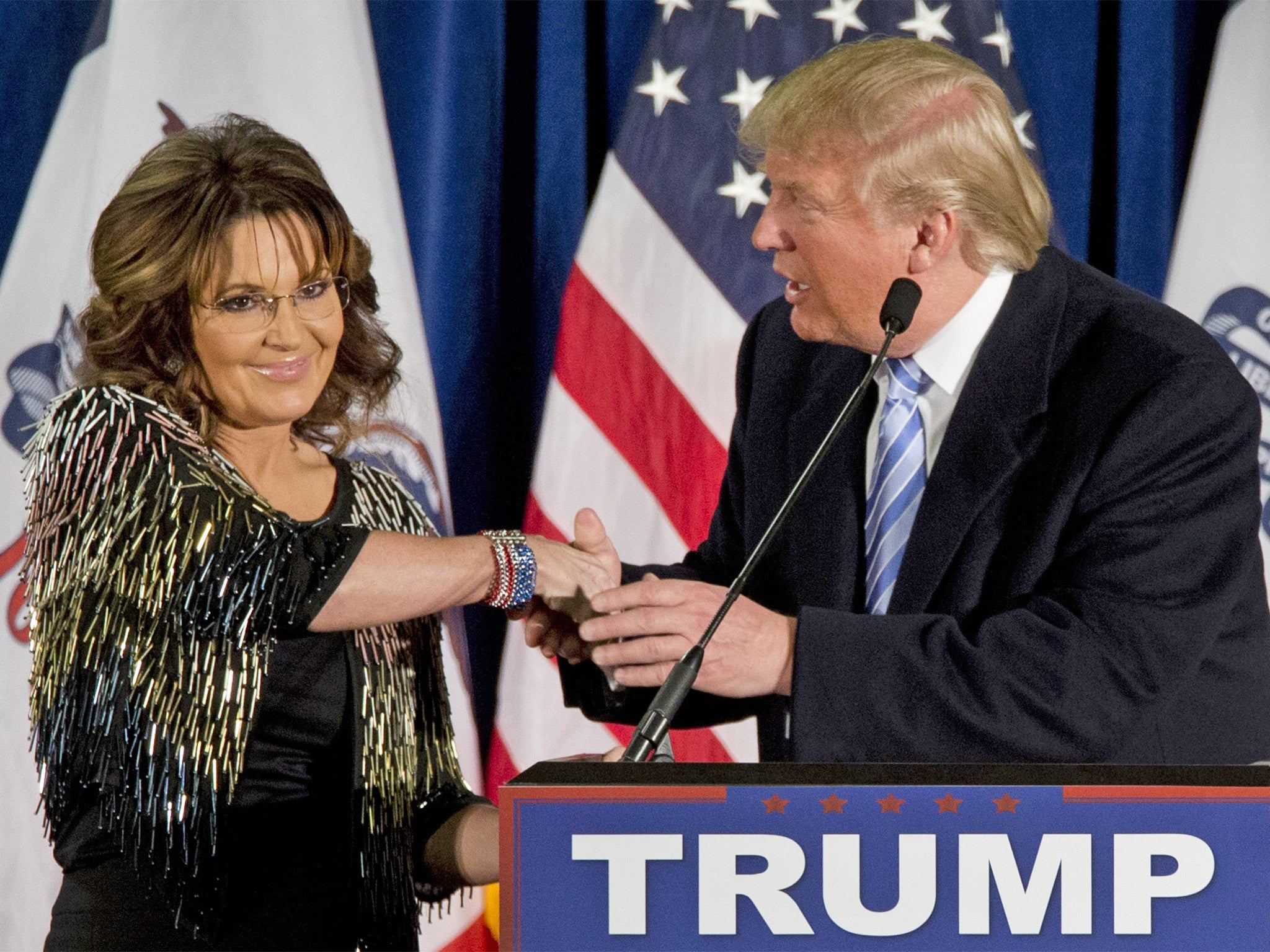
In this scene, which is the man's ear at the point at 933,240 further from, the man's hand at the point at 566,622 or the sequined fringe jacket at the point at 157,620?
the sequined fringe jacket at the point at 157,620

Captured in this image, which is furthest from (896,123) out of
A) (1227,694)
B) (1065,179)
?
(1065,179)

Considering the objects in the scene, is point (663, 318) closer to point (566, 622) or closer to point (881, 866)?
point (566, 622)

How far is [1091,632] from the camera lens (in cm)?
150

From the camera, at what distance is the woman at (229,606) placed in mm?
1511

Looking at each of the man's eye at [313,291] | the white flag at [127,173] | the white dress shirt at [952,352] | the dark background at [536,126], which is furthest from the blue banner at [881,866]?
the dark background at [536,126]

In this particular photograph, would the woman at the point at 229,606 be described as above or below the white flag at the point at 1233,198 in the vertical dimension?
below

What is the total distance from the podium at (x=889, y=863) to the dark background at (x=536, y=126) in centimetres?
166

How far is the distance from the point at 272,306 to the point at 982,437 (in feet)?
2.69

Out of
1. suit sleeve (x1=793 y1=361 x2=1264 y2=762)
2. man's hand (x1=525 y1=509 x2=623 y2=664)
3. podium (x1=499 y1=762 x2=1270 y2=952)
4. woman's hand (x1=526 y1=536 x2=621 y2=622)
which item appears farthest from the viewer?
man's hand (x1=525 y1=509 x2=623 y2=664)

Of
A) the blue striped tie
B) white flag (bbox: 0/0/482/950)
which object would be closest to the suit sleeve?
the blue striped tie

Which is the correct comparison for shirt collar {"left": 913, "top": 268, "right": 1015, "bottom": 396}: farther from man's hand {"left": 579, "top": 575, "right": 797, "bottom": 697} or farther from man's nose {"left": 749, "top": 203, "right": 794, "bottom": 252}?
man's hand {"left": 579, "top": 575, "right": 797, "bottom": 697}

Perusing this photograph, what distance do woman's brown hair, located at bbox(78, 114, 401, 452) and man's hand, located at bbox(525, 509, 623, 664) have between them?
0.44 m

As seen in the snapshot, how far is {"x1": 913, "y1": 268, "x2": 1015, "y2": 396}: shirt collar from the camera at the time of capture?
5.68 ft

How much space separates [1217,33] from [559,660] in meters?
1.70
